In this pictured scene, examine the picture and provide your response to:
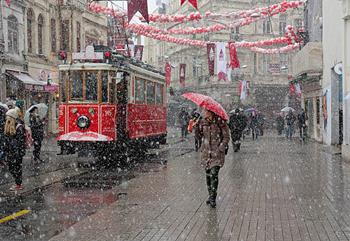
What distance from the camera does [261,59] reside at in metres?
67.5

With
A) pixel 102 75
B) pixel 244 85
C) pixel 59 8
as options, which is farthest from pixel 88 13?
pixel 102 75

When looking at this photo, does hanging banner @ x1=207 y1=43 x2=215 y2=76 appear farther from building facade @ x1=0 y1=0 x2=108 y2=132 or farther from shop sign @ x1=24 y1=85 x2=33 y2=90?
shop sign @ x1=24 y1=85 x2=33 y2=90

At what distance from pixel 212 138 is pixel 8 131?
15.7 feet

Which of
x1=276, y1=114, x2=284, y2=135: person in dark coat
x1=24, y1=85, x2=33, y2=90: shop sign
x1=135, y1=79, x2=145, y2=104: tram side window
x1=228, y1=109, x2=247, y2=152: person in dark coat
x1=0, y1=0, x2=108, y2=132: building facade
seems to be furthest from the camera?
x1=276, y1=114, x2=284, y2=135: person in dark coat

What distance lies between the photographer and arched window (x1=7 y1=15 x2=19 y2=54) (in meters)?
30.7

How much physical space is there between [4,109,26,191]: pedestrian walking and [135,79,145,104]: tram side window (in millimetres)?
7226

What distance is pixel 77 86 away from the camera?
709 inches

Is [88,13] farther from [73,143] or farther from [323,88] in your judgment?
[73,143]

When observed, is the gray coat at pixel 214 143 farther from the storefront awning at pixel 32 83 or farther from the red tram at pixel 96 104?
the storefront awning at pixel 32 83

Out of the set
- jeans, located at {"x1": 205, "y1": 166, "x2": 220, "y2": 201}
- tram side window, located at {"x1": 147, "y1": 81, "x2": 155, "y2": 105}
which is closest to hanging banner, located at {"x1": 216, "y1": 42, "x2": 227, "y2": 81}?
tram side window, located at {"x1": 147, "y1": 81, "x2": 155, "y2": 105}

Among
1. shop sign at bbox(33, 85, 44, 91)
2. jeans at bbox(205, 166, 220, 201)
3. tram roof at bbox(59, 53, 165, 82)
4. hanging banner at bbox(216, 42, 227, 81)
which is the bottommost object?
jeans at bbox(205, 166, 220, 201)

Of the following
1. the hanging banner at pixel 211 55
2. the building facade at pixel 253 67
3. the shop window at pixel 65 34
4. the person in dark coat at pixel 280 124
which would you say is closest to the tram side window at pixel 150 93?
the hanging banner at pixel 211 55

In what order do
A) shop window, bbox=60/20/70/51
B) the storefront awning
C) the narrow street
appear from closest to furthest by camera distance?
1. the narrow street
2. the storefront awning
3. shop window, bbox=60/20/70/51

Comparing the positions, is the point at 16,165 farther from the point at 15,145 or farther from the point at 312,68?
the point at 312,68
